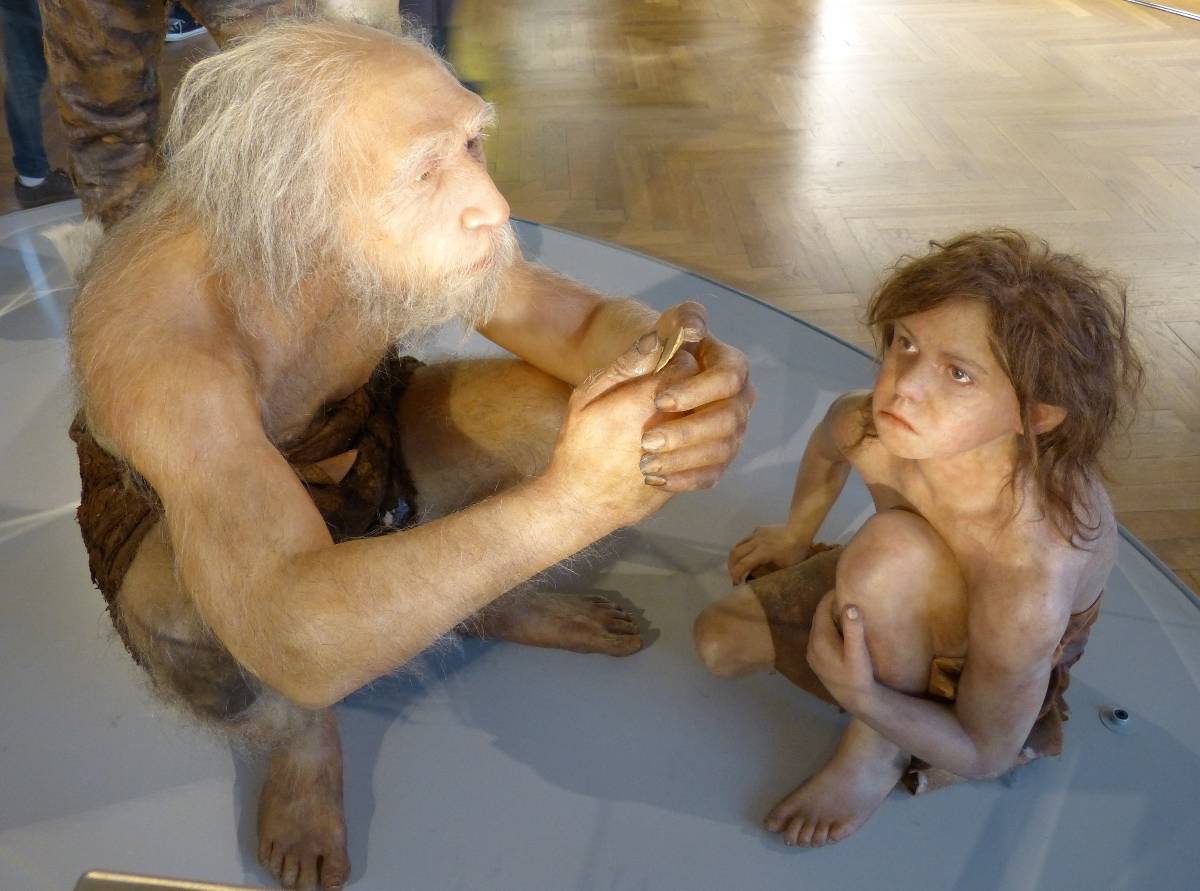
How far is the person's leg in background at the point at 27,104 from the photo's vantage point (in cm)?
316

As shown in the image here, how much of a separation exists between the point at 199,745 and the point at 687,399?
3.12 feet

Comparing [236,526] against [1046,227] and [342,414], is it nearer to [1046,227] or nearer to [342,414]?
[342,414]

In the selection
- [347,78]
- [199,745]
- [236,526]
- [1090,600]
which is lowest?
[199,745]

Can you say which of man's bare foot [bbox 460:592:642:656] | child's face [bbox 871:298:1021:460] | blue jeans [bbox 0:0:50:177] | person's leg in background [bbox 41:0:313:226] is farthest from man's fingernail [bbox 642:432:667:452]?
blue jeans [bbox 0:0:50:177]

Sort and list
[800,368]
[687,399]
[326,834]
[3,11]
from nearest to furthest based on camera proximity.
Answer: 1. [687,399]
2. [326,834]
3. [800,368]
4. [3,11]

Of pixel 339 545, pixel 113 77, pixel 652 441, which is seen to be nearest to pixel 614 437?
pixel 652 441

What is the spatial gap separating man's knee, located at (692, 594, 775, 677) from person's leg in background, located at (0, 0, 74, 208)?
8.62 feet

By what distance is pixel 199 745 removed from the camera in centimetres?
164

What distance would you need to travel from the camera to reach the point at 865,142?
3896 mm

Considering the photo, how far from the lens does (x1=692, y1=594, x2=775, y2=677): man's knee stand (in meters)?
1.74

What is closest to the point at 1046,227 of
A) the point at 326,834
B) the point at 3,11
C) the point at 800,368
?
the point at 800,368

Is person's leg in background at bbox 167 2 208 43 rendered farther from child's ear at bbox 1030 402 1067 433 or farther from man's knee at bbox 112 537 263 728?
child's ear at bbox 1030 402 1067 433

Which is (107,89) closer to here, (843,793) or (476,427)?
(476,427)

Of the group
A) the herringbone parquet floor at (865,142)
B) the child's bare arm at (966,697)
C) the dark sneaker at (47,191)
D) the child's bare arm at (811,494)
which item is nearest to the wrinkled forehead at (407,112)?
the child's bare arm at (811,494)
